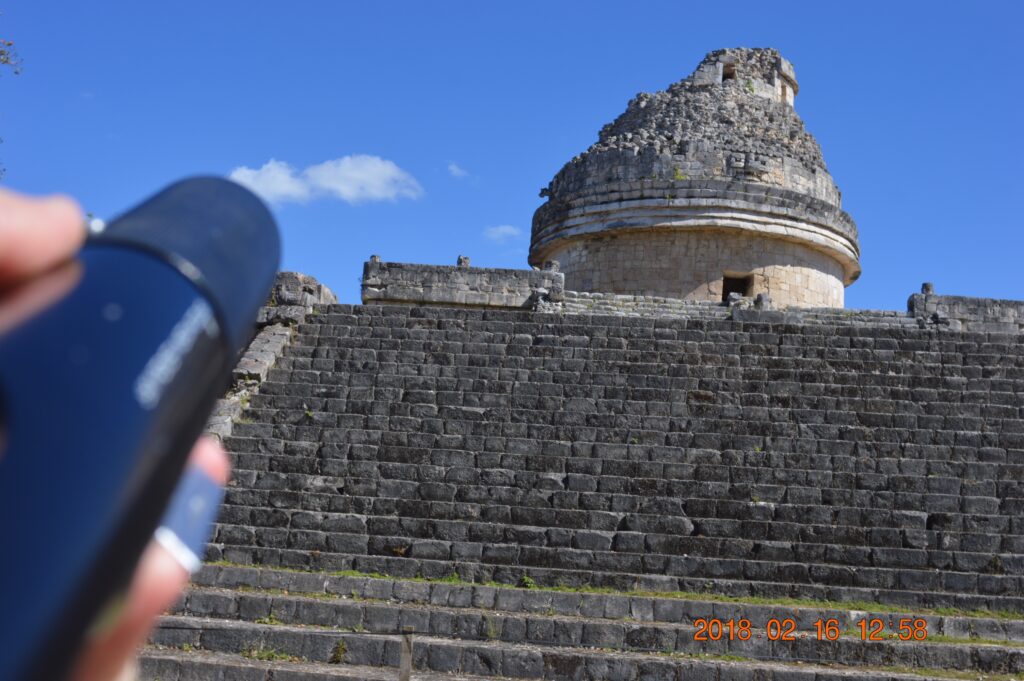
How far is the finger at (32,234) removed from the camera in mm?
772

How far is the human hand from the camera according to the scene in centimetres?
77

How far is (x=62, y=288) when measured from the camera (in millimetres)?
812

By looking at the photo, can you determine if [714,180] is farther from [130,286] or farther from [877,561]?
[130,286]

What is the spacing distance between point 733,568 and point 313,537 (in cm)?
349

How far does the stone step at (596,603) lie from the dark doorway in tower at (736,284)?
11.5m

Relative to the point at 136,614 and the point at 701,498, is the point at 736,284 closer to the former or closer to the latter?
the point at 701,498

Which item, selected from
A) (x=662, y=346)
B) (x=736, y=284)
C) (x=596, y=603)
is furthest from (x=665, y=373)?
(x=736, y=284)

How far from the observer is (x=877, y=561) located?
7980 millimetres

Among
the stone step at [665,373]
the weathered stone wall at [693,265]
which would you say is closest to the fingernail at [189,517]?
the stone step at [665,373]

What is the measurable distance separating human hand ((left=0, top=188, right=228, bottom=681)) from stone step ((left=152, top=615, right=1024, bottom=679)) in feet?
19.3

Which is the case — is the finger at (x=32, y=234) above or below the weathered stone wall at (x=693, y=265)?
below

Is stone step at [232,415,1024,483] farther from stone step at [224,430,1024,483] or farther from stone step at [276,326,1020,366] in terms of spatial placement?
stone step at [276,326,1020,366]

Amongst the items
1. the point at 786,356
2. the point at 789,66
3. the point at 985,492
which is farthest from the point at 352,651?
the point at 789,66
